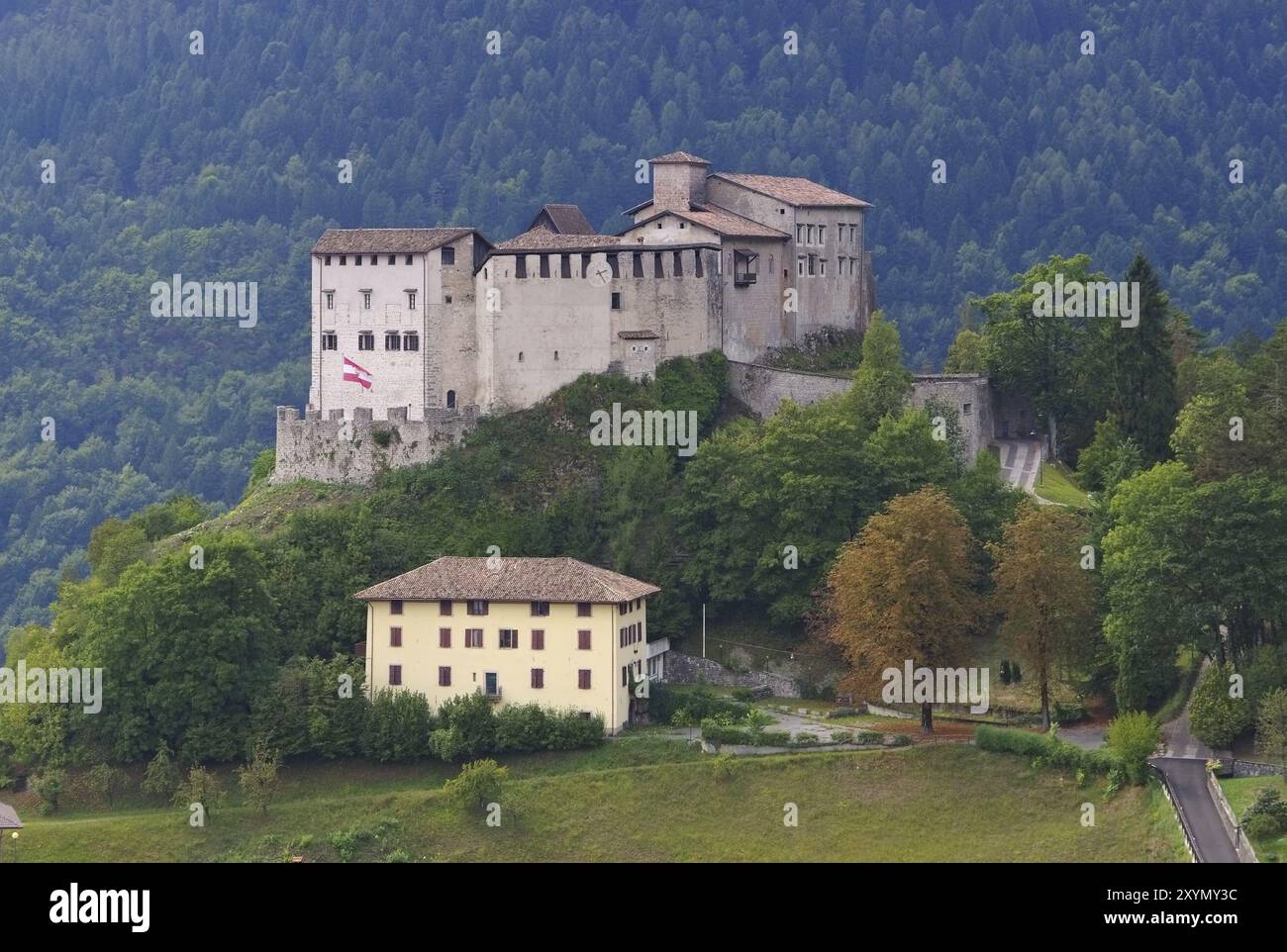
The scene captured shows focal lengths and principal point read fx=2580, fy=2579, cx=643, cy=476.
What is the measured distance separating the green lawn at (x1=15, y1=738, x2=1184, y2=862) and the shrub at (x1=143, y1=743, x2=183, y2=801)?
1051 millimetres

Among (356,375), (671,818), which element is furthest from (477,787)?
(356,375)

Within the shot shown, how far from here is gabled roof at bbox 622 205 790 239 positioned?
99.8 metres

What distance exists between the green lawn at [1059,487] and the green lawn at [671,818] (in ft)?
56.1

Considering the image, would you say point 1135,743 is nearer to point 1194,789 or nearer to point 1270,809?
point 1194,789

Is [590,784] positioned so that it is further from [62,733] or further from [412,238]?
[412,238]

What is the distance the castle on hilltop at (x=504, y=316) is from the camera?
9725 cm

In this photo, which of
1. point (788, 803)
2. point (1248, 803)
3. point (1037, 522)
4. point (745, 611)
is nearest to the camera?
point (1248, 803)

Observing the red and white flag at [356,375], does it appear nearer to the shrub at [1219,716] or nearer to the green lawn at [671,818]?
the green lawn at [671,818]

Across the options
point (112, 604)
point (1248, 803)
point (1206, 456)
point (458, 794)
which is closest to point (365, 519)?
→ point (112, 604)

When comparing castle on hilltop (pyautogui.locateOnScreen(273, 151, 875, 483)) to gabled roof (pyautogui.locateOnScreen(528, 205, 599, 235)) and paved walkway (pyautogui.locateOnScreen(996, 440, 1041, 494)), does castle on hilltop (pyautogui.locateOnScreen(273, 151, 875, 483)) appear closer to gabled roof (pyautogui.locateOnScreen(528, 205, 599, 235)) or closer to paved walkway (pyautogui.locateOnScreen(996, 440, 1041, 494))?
gabled roof (pyautogui.locateOnScreen(528, 205, 599, 235))

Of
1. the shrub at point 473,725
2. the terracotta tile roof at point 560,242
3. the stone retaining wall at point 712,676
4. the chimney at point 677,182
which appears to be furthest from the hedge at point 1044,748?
the chimney at point 677,182

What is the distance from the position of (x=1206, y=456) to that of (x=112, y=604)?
37042mm

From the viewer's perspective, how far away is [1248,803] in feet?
228

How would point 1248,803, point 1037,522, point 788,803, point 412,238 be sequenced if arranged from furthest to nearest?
point 412,238 → point 1037,522 → point 788,803 → point 1248,803
